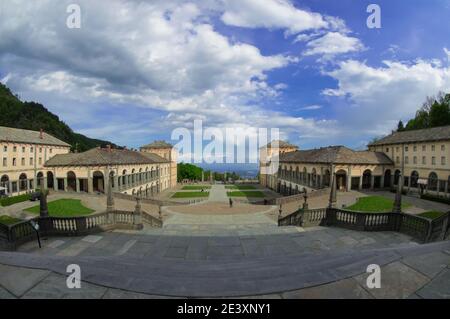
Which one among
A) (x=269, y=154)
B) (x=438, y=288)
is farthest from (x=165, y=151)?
(x=438, y=288)

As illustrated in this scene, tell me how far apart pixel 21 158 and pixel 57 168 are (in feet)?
19.2

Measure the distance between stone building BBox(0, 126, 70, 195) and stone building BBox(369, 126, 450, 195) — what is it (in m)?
58.6

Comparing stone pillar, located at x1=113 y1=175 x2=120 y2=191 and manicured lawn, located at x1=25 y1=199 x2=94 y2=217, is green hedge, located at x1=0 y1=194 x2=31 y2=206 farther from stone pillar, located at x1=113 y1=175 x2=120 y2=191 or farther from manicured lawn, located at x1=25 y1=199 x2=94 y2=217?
stone pillar, located at x1=113 y1=175 x2=120 y2=191

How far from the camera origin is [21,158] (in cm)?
4238

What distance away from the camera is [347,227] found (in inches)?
508

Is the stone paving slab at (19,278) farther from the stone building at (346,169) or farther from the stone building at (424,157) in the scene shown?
the stone building at (424,157)

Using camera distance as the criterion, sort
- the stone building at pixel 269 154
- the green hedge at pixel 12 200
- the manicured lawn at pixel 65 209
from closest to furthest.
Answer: the manicured lawn at pixel 65 209, the green hedge at pixel 12 200, the stone building at pixel 269 154

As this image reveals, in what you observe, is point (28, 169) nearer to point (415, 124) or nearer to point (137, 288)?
point (137, 288)

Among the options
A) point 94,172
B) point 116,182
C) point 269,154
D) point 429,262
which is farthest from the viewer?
point 269,154

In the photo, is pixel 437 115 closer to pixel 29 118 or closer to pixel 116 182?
pixel 116 182

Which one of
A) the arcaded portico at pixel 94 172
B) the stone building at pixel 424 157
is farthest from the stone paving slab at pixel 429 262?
the arcaded portico at pixel 94 172

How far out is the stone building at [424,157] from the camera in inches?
1426

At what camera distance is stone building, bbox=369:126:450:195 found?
3622 centimetres

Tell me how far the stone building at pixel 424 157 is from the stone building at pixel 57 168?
1687 inches
